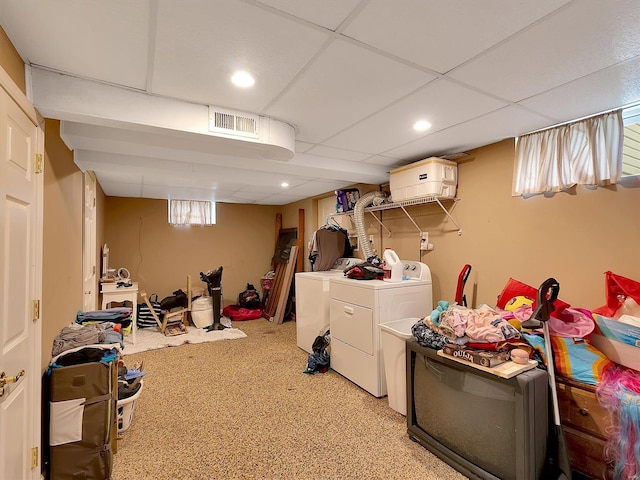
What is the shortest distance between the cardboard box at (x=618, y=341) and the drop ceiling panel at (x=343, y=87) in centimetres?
175

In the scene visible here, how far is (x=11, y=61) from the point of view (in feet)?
4.80

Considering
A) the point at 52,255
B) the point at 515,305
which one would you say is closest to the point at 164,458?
the point at 52,255

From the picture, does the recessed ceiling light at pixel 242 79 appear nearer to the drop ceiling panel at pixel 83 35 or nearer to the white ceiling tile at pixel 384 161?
the drop ceiling panel at pixel 83 35

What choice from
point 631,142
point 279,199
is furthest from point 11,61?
point 279,199

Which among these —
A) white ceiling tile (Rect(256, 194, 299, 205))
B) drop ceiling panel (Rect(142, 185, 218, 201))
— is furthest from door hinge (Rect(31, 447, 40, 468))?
white ceiling tile (Rect(256, 194, 299, 205))

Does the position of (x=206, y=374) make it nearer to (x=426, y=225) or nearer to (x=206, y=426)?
(x=206, y=426)

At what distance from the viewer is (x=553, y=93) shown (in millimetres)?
1938

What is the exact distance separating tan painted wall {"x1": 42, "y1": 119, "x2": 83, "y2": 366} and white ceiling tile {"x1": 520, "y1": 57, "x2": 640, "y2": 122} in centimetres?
321

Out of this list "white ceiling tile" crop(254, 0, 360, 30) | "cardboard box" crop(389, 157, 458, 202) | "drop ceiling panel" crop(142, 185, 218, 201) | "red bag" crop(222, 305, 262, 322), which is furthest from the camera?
"red bag" crop(222, 305, 262, 322)

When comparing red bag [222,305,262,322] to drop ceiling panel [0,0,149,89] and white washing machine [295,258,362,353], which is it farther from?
drop ceiling panel [0,0,149,89]

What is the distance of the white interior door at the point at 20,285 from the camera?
135 centimetres

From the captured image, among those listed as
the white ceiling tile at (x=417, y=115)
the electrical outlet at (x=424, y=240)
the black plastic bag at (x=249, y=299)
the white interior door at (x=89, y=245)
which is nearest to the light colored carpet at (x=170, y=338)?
the white interior door at (x=89, y=245)

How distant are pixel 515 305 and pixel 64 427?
311 cm

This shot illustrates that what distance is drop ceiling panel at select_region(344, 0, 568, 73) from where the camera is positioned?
1247mm
